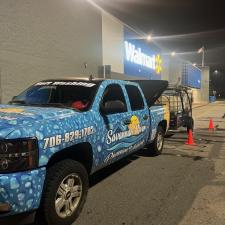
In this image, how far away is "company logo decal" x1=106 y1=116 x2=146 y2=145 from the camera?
5511 mm

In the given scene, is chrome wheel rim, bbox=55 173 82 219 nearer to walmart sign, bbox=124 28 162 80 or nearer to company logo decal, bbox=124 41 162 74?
walmart sign, bbox=124 28 162 80

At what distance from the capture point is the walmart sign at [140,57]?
25987mm

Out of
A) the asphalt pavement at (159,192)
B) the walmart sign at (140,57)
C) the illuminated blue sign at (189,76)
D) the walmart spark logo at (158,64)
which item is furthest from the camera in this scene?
the illuminated blue sign at (189,76)

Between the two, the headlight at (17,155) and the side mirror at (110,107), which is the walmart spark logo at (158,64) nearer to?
the side mirror at (110,107)

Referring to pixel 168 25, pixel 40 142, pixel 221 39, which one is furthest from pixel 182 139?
pixel 221 39

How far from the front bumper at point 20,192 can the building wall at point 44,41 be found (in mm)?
9228

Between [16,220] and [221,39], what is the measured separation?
40386 millimetres

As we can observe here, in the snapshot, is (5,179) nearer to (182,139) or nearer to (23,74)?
(182,139)

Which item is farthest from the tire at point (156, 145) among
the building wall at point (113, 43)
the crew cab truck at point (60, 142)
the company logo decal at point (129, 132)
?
the building wall at point (113, 43)

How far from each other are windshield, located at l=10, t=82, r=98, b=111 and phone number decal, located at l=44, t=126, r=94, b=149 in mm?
571

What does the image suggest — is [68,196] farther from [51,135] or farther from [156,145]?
[156,145]

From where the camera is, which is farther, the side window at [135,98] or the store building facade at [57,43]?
the store building facade at [57,43]

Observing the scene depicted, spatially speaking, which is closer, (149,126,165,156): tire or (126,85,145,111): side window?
(126,85,145,111): side window

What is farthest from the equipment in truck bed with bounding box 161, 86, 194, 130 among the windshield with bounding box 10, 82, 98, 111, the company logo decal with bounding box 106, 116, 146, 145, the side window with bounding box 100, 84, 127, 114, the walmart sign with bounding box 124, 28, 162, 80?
the walmart sign with bounding box 124, 28, 162, 80
